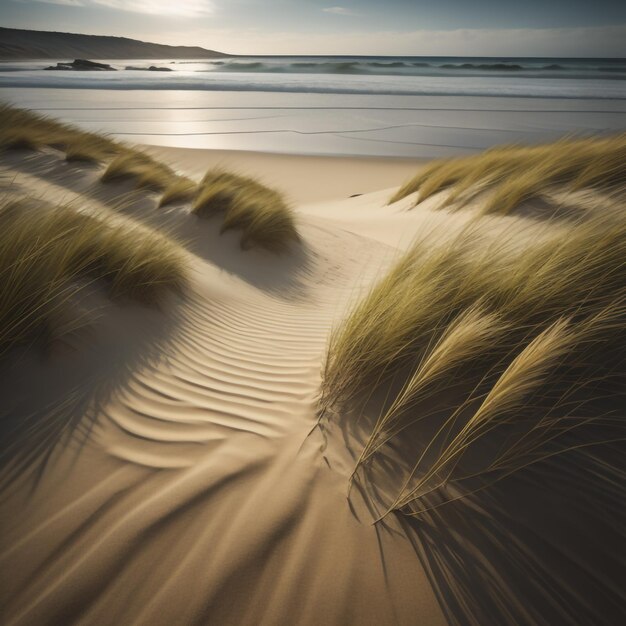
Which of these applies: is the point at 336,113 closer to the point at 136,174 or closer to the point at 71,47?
the point at 136,174

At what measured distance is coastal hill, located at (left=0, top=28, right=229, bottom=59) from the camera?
71856mm

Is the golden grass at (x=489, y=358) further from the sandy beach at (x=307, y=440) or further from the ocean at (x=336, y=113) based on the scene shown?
the ocean at (x=336, y=113)

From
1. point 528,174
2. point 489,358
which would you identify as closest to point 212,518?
point 489,358

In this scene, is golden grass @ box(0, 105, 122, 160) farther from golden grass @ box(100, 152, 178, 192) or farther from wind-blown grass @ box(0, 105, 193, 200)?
golden grass @ box(100, 152, 178, 192)

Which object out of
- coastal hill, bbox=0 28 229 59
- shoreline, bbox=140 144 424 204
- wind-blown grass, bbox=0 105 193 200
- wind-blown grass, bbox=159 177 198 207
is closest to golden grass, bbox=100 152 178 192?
wind-blown grass, bbox=0 105 193 200

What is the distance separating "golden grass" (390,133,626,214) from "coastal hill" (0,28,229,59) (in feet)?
269

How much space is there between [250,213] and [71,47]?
364ft

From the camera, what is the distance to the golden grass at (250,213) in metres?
4.78

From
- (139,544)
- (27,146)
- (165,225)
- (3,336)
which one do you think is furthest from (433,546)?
(27,146)

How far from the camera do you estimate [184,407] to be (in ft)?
6.16

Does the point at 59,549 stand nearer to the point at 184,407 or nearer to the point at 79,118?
the point at 184,407

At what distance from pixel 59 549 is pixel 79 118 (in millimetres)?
17656

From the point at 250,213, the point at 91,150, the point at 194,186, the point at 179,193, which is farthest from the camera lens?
the point at 91,150

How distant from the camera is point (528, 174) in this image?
5.39 m
